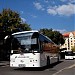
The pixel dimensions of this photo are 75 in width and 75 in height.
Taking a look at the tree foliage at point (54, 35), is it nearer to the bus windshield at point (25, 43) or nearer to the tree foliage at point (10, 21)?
the tree foliage at point (10, 21)

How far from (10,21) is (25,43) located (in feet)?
100

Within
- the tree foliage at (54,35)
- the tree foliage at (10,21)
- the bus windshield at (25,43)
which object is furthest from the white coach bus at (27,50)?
the tree foliage at (54,35)

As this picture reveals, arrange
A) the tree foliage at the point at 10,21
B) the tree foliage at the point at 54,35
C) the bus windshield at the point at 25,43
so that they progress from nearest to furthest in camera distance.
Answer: the bus windshield at the point at 25,43 → the tree foliage at the point at 10,21 → the tree foliage at the point at 54,35

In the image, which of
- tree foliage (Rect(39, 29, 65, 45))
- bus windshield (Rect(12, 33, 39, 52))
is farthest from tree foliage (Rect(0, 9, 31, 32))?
tree foliage (Rect(39, 29, 65, 45))

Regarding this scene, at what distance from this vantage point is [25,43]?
20.3 m

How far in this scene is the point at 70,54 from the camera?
180ft

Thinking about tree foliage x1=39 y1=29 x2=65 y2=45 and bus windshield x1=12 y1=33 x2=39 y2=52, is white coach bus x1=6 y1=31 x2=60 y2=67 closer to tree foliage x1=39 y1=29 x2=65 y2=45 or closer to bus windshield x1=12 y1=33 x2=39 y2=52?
bus windshield x1=12 y1=33 x2=39 y2=52

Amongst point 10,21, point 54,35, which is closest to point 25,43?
point 10,21

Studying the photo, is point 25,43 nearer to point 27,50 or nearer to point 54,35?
point 27,50

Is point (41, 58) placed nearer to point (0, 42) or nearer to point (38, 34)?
point (38, 34)

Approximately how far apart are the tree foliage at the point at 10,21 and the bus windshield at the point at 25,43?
90.0 feet

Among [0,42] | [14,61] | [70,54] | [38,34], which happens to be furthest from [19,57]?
[70,54]

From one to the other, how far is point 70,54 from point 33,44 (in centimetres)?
3546

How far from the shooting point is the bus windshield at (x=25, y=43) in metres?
20.1
